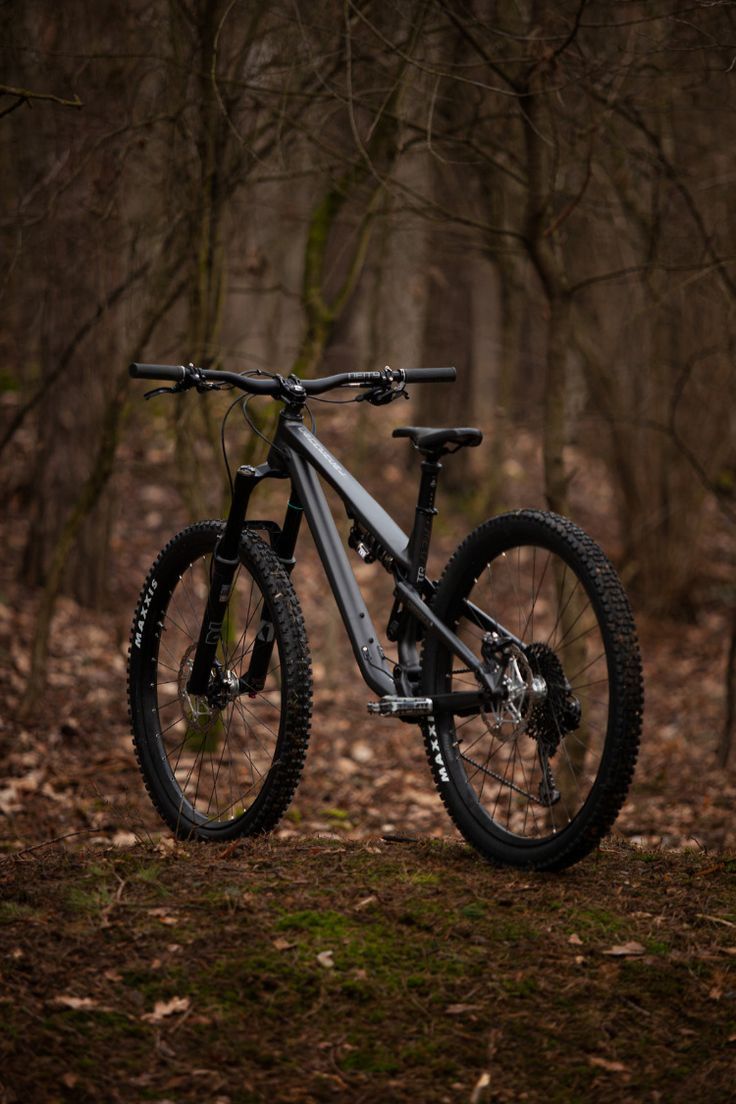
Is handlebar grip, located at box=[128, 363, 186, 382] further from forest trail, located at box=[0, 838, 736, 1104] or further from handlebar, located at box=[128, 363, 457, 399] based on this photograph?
forest trail, located at box=[0, 838, 736, 1104]

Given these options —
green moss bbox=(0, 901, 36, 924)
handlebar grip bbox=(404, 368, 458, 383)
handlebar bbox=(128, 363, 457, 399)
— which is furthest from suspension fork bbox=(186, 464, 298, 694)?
green moss bbox=(0, 901, 36, 924)

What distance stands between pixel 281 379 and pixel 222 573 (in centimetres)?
70

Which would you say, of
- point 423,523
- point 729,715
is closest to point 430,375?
point 423,523

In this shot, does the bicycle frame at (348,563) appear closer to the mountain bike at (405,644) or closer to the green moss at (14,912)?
the mountain bike at (405,644)

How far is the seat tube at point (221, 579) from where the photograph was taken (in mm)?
4043

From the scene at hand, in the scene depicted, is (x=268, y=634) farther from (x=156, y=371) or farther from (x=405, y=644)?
(x=156, y=371)

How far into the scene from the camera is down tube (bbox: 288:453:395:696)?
3758mm

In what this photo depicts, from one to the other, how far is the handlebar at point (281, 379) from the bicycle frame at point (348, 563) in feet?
0.28

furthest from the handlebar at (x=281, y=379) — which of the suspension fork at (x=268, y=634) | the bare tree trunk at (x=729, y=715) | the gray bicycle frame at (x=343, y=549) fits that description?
the bare tree trunk at (x=729, y=715)

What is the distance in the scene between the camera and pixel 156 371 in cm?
377

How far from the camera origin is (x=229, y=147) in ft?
21.4

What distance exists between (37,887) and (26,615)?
5.41 m

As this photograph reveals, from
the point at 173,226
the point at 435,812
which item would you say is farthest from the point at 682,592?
the point at 173,226

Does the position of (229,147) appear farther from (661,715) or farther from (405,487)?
(405,487)
